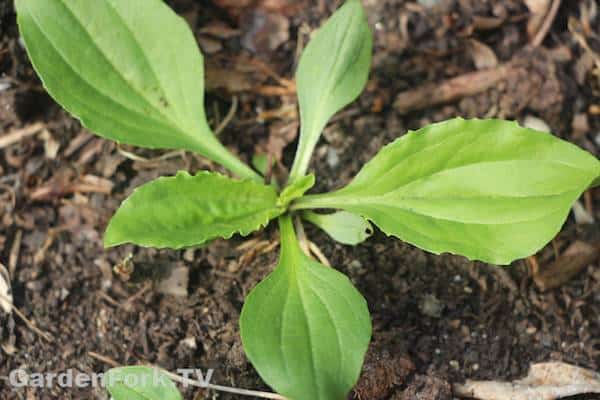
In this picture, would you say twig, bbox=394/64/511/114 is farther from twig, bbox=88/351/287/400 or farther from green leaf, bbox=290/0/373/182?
twig, bbox=88/351/287/400

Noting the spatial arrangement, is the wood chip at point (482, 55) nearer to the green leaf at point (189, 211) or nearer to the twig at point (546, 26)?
the twig at point (546, 26)

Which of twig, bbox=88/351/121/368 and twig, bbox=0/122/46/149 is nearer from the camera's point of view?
twig, bbox=88/351/121/368

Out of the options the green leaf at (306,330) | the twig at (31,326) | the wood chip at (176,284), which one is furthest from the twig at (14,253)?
the green leaf at (306,330)

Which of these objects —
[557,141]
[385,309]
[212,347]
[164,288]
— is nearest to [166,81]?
[164,288]

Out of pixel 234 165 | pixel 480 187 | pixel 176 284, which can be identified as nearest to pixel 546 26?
pixel 480 187

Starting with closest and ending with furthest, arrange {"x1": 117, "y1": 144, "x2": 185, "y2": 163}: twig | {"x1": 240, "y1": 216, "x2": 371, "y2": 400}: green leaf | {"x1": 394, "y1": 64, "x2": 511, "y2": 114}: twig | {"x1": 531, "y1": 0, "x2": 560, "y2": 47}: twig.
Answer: {"x1": 240, "y1": 216, "x2": 371, "y2": 400}: green leaf < {"x1": 117, "y1": 144, "x2": 185, "y2": 163}: twig < {"x1": 394, "y1": 64, "x2": 511, "y2": 114}: twig < {"x1": 531, "y1": 0, "x2": 560, "y2": 47}: twig

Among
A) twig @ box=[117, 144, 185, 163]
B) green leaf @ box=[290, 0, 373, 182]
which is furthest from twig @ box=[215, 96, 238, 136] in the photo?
green leaf @ box=[290, 0, 373, 182]
